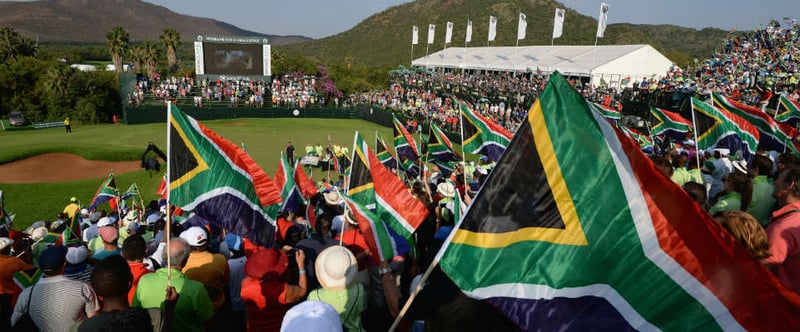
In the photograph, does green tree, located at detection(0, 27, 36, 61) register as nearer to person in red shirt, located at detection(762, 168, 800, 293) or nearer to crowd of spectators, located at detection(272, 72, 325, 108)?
crowd of spectators, located at detection(272, 72, 325, 108)

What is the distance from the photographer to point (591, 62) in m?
47.3

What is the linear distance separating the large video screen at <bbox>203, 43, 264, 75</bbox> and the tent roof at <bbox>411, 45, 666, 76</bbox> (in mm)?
25386

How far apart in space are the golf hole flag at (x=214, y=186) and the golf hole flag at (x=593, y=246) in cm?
295

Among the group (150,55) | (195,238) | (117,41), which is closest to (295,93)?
(150,55)

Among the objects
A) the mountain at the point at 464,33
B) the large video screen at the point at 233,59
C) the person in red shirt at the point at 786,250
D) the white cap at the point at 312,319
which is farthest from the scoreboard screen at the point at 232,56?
the mountain at the point at 464,33

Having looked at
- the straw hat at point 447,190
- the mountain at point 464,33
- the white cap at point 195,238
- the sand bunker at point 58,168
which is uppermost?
the mountain at point 464,33

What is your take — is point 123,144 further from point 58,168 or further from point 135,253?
point 135,253

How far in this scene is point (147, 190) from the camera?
2072 cm

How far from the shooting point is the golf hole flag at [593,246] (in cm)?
276

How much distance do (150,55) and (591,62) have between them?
54.3 metres

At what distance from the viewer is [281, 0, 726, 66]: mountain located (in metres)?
122

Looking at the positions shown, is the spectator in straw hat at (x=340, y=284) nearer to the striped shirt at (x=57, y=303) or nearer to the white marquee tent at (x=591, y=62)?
the striped shirt at (x=57, y=303)

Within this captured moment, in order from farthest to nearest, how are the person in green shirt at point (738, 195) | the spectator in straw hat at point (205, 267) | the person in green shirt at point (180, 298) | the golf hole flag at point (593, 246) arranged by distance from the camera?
the person in green shirt at point (738, 195)
the spectator in straw hat at point (205, 267)
the person in green shirt at point (180, 298)
the golf hole flag at point (593, 246)

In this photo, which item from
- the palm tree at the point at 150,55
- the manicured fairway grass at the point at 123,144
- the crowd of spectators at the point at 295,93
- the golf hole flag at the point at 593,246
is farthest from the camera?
the palm tree at the point at 150,55
